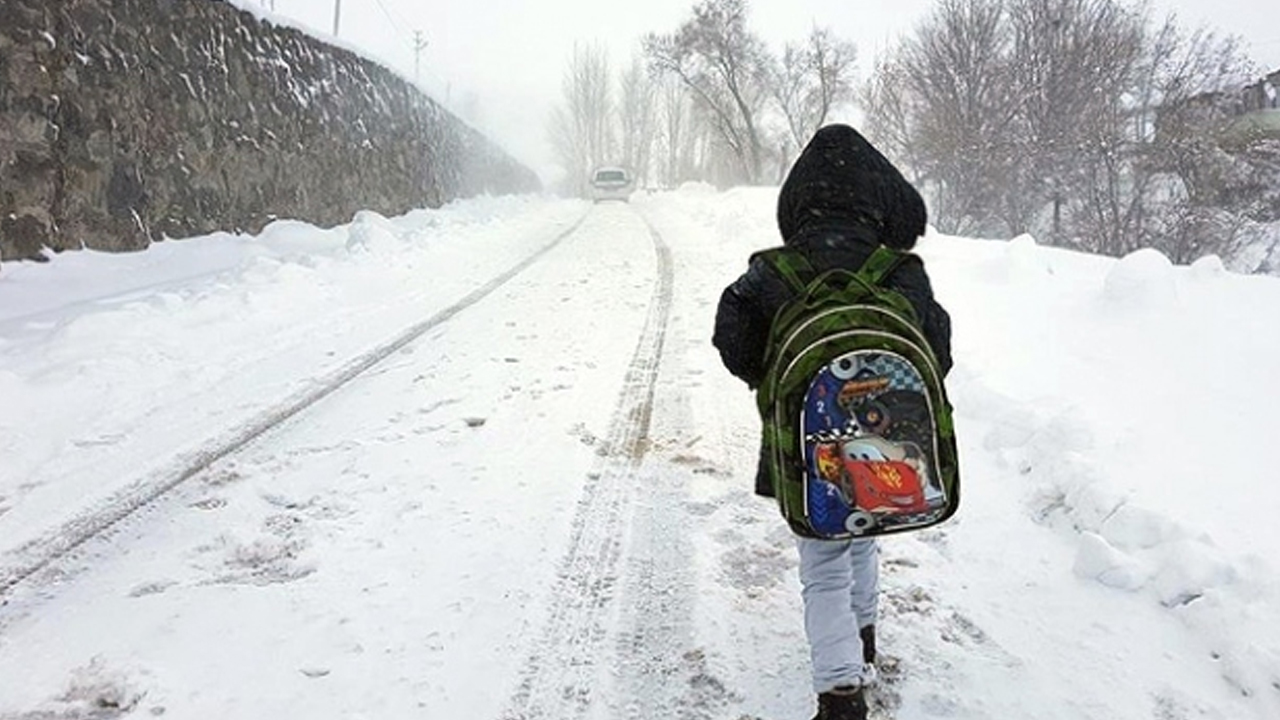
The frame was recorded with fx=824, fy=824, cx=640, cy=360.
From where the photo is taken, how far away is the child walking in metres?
2.07

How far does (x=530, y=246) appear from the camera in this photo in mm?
13820

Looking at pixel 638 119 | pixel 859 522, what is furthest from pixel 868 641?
pixel 638 119

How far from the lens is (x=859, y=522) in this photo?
192 centimetres

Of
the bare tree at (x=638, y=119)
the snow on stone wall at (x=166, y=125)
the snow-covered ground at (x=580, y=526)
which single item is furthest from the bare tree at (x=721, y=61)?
the bare tree at (x=638, y=119)

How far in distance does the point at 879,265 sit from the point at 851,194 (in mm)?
226

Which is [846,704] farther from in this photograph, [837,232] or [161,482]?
[161,482]

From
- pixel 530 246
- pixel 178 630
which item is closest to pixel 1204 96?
pixel 530 246

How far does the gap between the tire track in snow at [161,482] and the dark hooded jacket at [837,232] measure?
2558 millimetres

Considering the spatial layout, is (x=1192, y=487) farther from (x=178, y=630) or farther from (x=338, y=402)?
(x=338, y=402)

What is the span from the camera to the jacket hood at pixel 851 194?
6.98 feet

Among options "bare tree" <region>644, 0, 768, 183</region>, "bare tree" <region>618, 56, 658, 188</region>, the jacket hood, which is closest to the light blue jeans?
the jacket hood

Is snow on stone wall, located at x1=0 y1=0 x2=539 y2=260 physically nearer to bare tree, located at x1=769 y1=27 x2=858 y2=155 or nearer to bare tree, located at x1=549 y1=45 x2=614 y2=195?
A: bare tree, located at x1=769 y1=27 x2=858 y2=155

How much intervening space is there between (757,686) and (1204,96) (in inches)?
1082

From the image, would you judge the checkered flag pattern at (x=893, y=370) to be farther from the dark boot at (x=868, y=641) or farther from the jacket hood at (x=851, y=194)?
the dark boot at (x=868, y=641)
